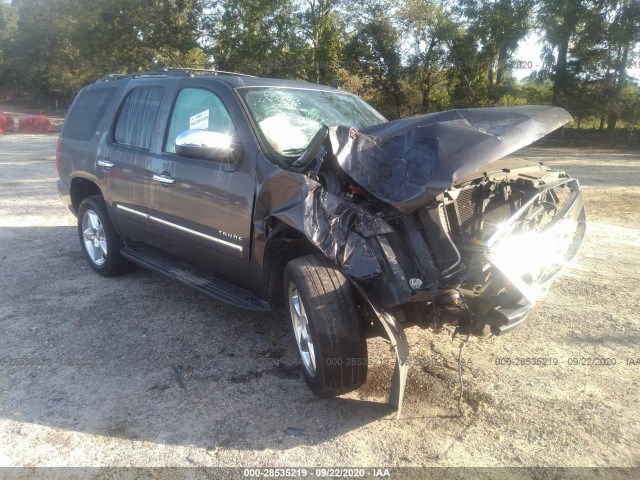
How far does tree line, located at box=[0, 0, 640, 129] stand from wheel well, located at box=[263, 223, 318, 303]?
66.2ft

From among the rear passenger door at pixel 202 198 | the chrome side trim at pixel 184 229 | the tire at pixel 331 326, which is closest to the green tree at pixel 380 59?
the chrome side trim at pixel 184 229

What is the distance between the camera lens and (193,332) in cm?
427

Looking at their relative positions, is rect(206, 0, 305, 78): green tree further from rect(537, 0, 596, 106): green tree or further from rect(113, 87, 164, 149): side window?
rect(113, 87, 164, 149): side window

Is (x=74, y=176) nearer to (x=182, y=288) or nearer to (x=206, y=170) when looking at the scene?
(x=182, y=288)

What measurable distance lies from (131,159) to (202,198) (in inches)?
47.3

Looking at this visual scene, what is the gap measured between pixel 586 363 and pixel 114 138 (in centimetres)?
447

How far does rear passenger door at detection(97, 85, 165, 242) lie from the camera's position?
4691mm

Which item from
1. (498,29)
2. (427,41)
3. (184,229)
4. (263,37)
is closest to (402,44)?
(427,41)

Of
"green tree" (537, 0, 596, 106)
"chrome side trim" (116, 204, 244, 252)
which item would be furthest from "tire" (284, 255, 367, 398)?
"green tree" (537, 0, 596, 106)

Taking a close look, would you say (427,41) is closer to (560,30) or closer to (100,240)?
(560,30)

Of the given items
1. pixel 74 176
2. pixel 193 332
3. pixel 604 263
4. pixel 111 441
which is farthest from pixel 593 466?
pixel 74 176

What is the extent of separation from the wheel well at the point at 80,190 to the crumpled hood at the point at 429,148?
11.8 feet

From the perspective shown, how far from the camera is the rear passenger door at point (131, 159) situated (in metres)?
4.69

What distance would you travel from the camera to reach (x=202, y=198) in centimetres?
401
